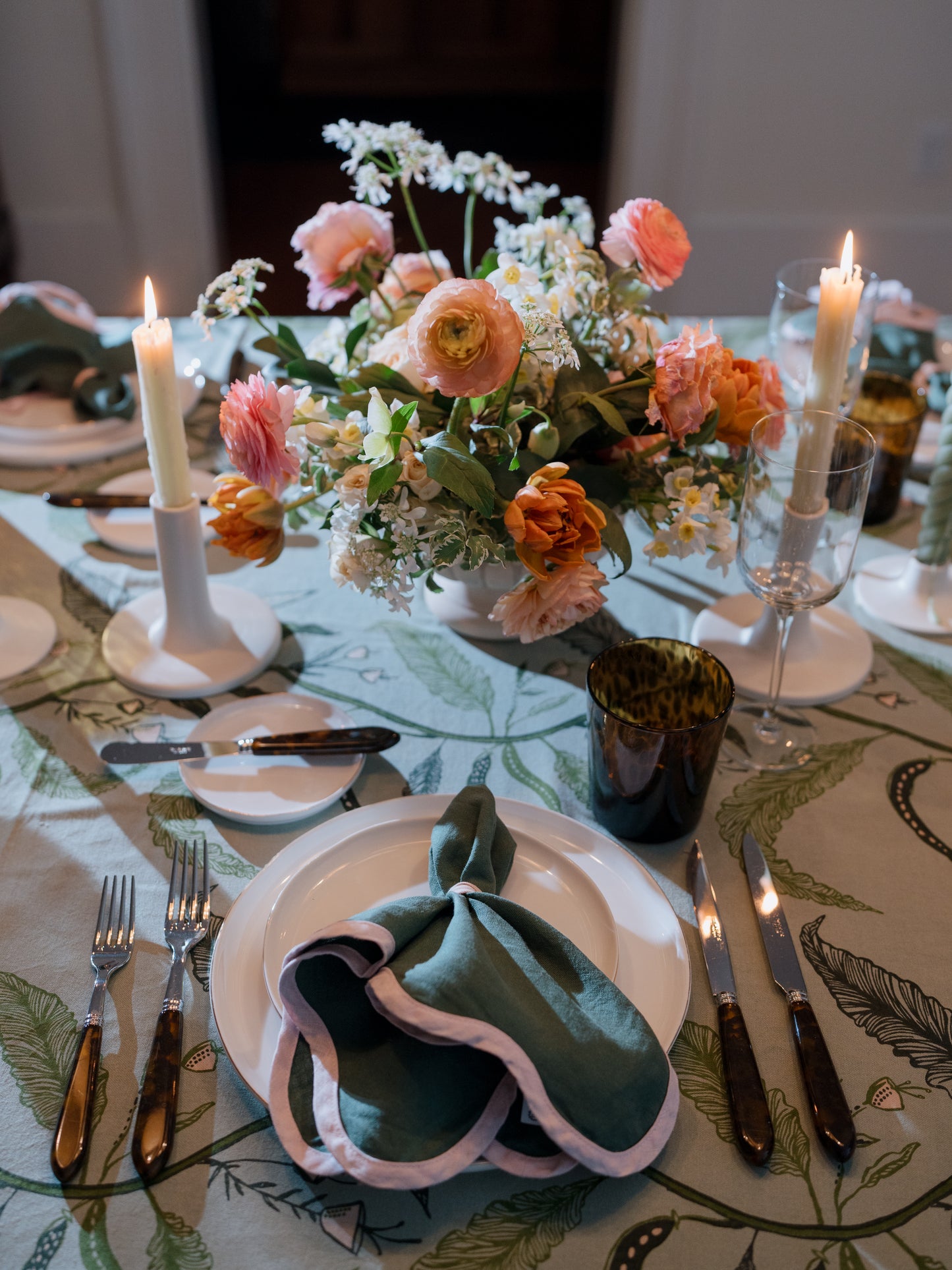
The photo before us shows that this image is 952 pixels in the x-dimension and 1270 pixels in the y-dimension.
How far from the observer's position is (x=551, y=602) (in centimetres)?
77

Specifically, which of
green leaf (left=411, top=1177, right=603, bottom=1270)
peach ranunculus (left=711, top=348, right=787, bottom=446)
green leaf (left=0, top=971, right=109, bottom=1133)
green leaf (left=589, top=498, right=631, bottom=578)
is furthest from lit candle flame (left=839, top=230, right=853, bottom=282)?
green leaf (left=0, top=971, right=109, bottom=1133)

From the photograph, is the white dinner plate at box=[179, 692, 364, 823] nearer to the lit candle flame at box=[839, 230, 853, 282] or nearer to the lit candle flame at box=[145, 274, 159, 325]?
the lit candle flame at box=[145, 274, 159, 325]

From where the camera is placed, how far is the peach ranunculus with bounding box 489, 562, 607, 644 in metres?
0.76

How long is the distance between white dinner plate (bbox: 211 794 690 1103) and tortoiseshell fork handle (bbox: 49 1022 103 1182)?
0.25ft

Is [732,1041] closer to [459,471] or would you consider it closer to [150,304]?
[459,471]

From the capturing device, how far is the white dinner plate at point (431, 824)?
0.64 metres

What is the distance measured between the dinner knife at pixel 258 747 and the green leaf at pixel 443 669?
0.32 ft

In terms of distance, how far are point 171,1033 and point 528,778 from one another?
0.34m

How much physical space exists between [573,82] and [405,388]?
468 cm

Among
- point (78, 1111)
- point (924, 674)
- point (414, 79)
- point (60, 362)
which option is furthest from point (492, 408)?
point (414, 79)

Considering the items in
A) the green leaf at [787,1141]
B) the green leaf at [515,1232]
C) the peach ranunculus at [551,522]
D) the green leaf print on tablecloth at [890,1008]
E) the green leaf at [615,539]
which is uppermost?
the peach ranunculus at [551,522]

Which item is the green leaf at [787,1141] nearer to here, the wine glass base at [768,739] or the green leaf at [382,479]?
the wine glass base at [768,739]

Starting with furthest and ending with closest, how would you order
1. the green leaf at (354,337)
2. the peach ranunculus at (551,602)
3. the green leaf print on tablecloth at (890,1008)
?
the green leaf at (354,337)
the peach ranunculus at (551,602)
the green leaf print on tablecloth at (890,1008)

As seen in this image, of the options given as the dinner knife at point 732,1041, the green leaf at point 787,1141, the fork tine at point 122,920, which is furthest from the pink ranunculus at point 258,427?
the green leaf at point 787,1141
